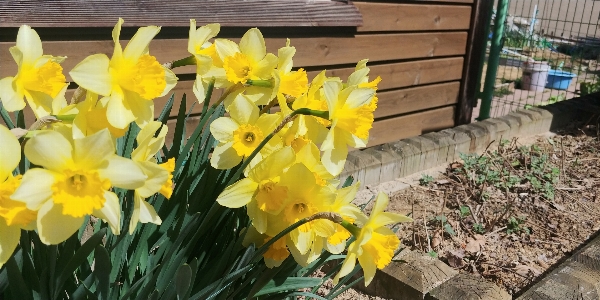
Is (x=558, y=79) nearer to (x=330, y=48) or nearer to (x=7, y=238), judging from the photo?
(x=330, y=48)

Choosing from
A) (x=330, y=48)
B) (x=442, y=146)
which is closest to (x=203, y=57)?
(x=330, y=48)

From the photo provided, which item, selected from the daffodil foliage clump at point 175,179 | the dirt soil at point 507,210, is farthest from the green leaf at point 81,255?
the dirt soil at point 507,210

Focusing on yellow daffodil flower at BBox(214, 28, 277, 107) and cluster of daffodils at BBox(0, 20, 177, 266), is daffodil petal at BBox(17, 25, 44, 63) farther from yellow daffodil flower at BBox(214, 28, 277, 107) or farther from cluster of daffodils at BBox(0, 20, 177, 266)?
yellow daffodil flower at BBox(214, 28, 277, 107)

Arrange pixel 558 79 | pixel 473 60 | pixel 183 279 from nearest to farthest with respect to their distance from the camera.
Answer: pixel 183 279 → pixel 473 60 → pixel 558 79

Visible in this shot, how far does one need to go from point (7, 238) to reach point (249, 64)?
0.53 metres

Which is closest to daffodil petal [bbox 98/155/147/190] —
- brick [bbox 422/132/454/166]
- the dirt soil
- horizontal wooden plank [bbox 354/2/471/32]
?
the dirt soil

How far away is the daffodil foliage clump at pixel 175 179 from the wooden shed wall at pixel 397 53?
1.80 m

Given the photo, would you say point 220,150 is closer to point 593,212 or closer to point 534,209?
point 534,209

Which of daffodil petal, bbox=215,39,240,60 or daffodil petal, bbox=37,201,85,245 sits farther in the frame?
daffodil petal, bbox=215,39,240,60

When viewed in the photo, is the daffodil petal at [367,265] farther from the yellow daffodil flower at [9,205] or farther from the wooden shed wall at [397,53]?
the wooden shed wall at [397,53]

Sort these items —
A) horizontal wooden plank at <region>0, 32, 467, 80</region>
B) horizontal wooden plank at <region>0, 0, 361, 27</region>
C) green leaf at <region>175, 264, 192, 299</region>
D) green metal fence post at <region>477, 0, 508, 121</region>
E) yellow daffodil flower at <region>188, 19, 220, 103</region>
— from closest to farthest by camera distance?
green leaf at <region>175, 264, 192, 299</region>
yellow daffodil flower at <region>188, 19, 220, 103</region>
horizontal wooden plank at <region>0, 0, 361, 27</region>
horizontal wooden plank at <region>0, 32, 467, 80</region>
green metal fence post at <region>477, 0, 508, 121</region>

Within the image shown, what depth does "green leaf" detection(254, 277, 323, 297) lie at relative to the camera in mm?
1083

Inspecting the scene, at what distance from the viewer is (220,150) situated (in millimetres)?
968

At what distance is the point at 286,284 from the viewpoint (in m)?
1.12
